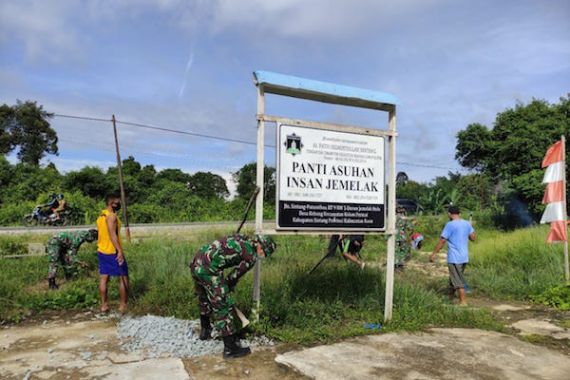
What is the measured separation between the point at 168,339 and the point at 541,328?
4.41 metres

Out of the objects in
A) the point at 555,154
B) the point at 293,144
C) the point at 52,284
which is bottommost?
the point at 52,284

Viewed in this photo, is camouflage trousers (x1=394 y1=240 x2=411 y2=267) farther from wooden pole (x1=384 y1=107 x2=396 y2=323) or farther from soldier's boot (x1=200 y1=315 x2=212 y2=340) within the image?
soldier's boot (x1=200 y1=315 x2=212 y2=340)

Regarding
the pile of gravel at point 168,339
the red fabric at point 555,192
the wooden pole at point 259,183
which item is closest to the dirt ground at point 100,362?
the pile of gravel at point 168,339

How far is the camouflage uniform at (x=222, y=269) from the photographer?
414cm

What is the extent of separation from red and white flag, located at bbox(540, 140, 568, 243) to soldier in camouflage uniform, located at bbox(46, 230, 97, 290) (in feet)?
25.4

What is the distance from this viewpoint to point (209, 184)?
33.8 m

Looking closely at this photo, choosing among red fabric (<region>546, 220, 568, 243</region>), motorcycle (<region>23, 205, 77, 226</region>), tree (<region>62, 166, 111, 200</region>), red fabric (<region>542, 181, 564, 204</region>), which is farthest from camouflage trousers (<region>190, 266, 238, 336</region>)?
tree (<region>62, 166, 111, 200</region>)

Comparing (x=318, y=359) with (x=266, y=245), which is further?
(x=266, y=245)

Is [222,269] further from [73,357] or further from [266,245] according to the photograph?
[73,357]

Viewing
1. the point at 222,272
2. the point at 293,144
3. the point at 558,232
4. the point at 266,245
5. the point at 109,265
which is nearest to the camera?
the point at 222,272

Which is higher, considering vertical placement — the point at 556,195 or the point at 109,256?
the point at 556,195

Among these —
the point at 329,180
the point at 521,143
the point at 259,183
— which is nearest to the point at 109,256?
the point at 259,183

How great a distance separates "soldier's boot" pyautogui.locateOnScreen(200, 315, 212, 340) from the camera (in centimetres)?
456

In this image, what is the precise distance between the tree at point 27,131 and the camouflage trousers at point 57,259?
28.5m
